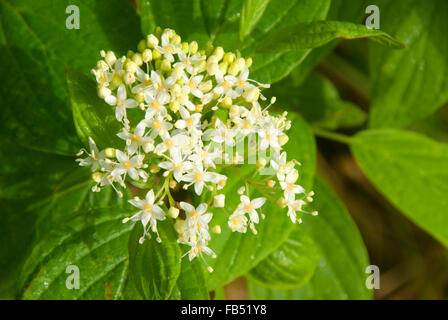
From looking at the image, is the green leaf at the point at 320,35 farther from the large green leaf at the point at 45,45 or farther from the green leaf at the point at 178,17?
the large green leaf at the point at 45,45

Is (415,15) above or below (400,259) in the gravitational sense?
above

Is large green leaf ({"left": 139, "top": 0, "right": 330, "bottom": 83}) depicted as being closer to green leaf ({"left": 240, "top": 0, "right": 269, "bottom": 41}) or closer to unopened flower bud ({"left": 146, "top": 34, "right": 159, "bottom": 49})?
green leaf ({"left": 240, "top": 0, "right": 269, "bottom": 41})

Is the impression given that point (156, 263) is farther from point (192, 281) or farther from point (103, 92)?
point (103, 92)

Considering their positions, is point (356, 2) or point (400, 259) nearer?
point (356, 2)
